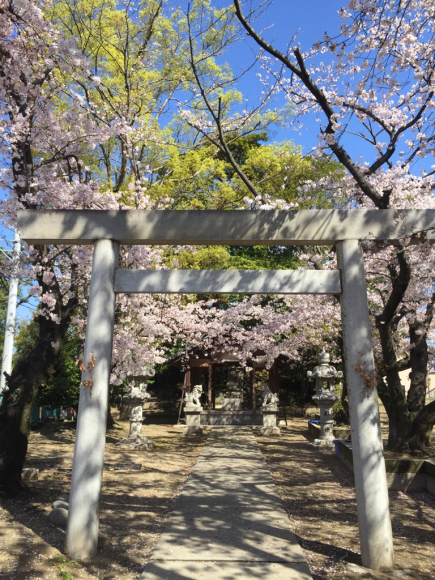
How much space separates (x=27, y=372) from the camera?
6473mm

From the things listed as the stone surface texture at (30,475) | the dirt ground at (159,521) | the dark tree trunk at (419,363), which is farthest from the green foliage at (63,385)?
the dark tree trunk at (419,363)

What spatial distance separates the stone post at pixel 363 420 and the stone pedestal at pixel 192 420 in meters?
11.8

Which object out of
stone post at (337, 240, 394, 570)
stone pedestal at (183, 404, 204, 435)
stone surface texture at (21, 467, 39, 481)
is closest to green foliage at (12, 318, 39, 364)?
stone pedestal at (183, 404, 204, 435)

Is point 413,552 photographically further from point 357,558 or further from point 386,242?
point 386,242

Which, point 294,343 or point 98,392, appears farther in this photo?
point 294,343

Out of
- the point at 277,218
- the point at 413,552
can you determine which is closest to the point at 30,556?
the point at 413,552

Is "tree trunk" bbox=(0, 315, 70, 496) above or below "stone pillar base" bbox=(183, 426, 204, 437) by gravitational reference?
above

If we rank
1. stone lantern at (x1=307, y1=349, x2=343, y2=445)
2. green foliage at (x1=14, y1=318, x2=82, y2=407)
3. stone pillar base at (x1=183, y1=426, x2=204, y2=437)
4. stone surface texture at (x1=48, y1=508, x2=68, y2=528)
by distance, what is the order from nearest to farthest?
stone surface texture at (x1=48, y1=508, x2=68, y2=528), stone lantern at (x1=307, y1=349, x2=343, y2=445), stone pillar base at (x1=183, y1=426, x2=204, y2=437), green foliage at (x1=14, y1=318, x2=82, y2=407)

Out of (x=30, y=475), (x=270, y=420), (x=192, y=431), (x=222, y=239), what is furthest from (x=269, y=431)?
(x=222, y=239)

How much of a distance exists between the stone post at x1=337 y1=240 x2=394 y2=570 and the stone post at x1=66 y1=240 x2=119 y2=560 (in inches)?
102

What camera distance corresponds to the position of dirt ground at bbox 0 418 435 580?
3.93m

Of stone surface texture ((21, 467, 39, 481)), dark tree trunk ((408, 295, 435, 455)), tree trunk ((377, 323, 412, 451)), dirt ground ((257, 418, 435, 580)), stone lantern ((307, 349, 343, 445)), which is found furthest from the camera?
stone lantern ((307, 349, 343, 445))

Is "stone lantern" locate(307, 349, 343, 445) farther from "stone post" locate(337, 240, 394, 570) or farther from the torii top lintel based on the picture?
the torii top lintel

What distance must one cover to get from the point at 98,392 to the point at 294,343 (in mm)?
11580
